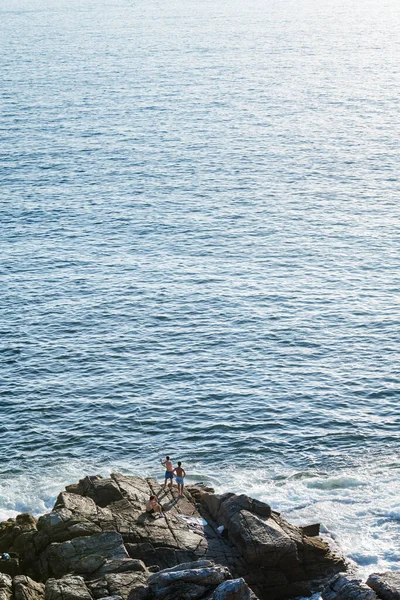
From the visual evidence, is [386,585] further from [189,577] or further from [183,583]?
[183,583]

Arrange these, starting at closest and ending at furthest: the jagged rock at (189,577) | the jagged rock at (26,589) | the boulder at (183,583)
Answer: the boulder at (183,583) < the jagged rock at (189,577) < the jagged rock at (26,589)

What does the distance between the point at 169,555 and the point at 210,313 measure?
43344mm

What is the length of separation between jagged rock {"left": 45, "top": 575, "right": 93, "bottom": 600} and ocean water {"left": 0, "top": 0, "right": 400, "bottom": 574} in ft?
47.3

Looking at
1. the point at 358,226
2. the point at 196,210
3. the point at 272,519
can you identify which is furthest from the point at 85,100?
the point at 272,519

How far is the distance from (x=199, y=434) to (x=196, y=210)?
5336 centimetres

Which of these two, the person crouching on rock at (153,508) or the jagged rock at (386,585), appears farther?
the person crouching on rock at (153,508)

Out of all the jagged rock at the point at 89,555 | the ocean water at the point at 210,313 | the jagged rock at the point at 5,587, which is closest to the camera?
the jagged rock at the point at 5,587

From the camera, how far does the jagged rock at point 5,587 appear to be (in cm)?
4496

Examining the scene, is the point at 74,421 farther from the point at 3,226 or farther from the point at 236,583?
the point at 3,226

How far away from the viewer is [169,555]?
4978 centimetres

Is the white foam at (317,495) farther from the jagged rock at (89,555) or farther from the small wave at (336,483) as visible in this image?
the jagged rock at (89,555)

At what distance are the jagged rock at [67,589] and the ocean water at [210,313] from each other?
14.4m

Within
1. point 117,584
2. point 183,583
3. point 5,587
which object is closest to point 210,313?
point 117,584

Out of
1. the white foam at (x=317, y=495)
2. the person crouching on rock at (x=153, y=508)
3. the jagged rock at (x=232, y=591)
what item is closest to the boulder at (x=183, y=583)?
the jagged rock at (x=232, y=591)
